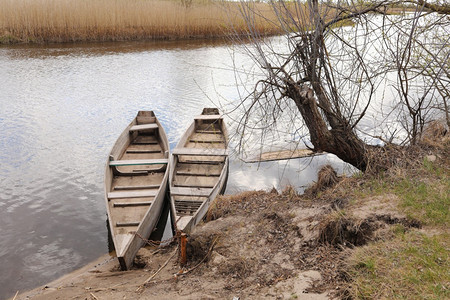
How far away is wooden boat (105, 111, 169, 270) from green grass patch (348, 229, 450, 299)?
328 cm

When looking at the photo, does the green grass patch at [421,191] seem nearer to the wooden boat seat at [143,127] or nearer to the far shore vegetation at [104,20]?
the wooden boat seat at [143,127]

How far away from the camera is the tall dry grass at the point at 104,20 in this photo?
20.0 m

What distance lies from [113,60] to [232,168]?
10.8 m

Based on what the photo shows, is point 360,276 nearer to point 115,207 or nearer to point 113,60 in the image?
point 115,207

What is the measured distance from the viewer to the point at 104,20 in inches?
832

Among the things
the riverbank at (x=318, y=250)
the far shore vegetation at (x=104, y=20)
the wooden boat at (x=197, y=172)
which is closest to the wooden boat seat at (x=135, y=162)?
the wooden boat at (x=197, y=172)

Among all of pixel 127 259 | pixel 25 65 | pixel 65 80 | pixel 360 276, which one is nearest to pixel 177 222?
pixel 127 259

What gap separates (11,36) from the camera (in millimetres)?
19922

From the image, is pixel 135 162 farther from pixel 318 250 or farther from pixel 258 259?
pixel 318 250

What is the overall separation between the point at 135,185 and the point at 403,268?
215 inches

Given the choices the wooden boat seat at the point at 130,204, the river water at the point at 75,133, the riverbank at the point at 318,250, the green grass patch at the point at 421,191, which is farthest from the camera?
the wooden boat seat at the point at 130,204

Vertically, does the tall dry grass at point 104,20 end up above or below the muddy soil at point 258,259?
above

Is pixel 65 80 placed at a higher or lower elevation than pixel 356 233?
higher

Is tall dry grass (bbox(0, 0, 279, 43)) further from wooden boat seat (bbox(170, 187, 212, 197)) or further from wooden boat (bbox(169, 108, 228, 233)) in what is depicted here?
wooden boat seat (bbox(170, 187, 212, 197))
